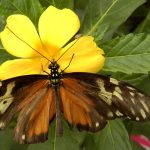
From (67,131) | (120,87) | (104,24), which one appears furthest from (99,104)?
(104,24)

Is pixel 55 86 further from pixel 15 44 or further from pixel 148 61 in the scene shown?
pixel 148 61

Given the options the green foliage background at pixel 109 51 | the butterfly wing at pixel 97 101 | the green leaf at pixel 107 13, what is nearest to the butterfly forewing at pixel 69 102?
the butterfly wing at pixel 97 101

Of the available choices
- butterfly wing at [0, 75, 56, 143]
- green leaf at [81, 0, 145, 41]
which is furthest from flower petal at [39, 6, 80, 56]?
green leaf at [81, 0, 145, 41]

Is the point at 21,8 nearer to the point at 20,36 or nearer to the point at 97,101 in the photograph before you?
the point at 20,36

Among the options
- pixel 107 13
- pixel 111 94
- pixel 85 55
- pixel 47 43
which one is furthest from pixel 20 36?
pixel 107 13

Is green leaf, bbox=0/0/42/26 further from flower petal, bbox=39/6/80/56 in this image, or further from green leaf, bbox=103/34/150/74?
green leaf, bbox=103/34/150/74
